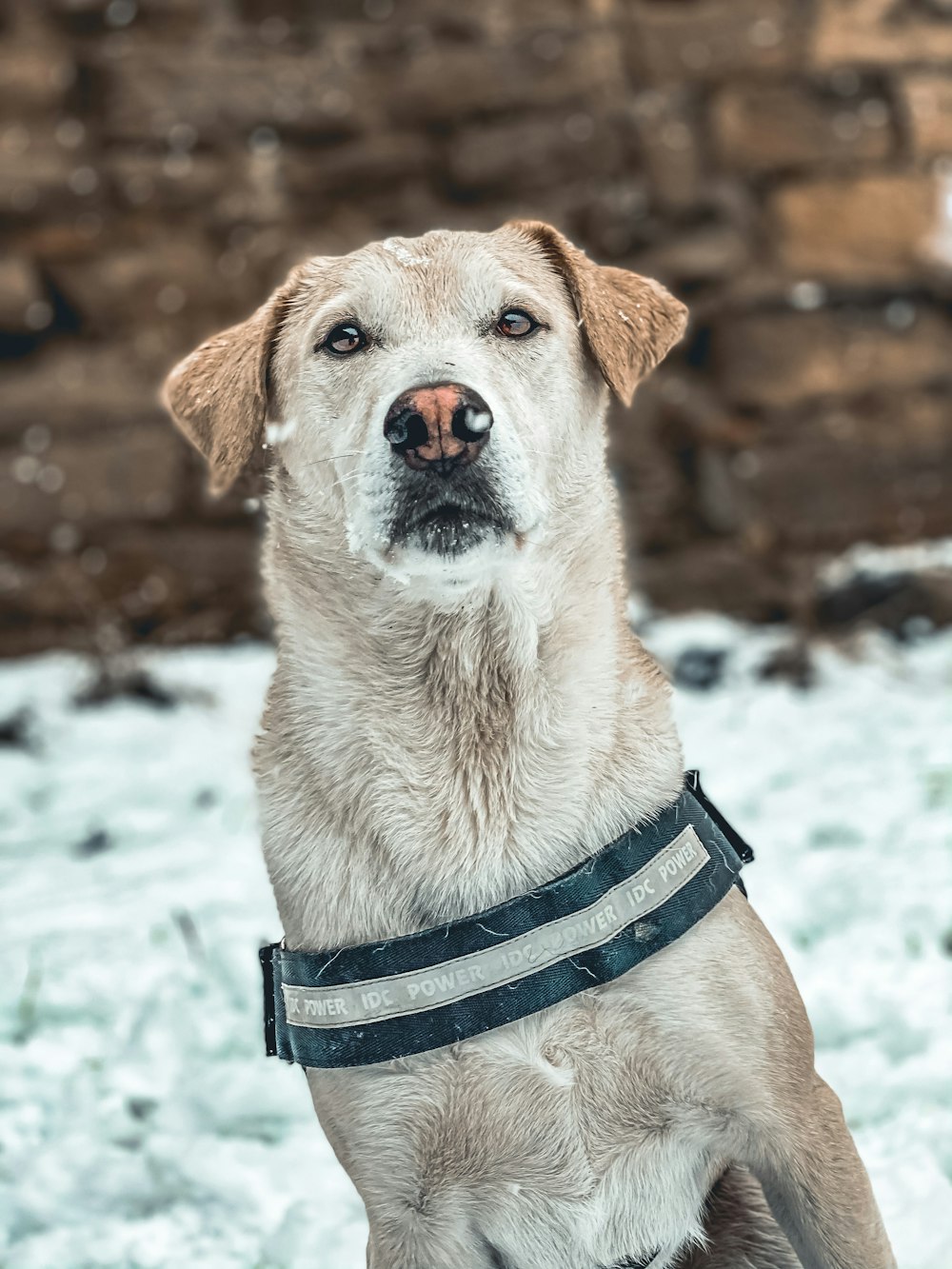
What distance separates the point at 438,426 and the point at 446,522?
0.15m

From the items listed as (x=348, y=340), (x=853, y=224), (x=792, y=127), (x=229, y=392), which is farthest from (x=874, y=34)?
(x=229, y=392)

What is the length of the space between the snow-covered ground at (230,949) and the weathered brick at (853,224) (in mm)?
1951

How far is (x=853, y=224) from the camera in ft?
20.1

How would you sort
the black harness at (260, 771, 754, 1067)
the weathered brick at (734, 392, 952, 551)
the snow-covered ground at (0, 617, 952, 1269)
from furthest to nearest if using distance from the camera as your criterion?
1. the weathered brick at (734, 392, 952, 551)
2. the snow-covered ground at (0, 617, 952, 1269)
3. the black harness at (260, 771, 754, 1067)

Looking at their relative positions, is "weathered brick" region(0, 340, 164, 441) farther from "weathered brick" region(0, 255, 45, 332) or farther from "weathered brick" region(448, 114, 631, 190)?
"weathered brick" region(448, 114, 631, 190)

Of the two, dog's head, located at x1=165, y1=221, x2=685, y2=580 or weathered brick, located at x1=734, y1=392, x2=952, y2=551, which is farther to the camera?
weathered brick, located at x1=734, y1=392, x2=952, y2=551

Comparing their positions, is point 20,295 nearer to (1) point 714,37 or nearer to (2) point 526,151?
(2) point 526,151

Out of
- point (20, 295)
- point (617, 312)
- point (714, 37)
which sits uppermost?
point (617, 312)

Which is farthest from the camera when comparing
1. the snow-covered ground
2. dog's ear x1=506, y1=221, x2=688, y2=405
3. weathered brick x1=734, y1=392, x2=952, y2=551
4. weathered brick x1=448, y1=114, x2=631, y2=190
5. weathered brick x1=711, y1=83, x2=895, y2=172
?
weathered brick x1=734, y1=392, x2=952, y2=551

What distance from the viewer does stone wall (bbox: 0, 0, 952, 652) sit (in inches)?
229

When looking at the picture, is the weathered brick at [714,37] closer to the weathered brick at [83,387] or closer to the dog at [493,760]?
the weathered brick at [83,387]

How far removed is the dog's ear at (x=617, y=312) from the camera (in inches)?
85.3

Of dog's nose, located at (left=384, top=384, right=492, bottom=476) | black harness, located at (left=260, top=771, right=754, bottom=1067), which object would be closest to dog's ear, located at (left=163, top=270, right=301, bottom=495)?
dog's nose, located at (left=384, top=384, right=492, bottom=476)

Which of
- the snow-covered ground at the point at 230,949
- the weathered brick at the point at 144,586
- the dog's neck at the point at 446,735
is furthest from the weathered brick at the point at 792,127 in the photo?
the dog's neck at the point at 446,735
